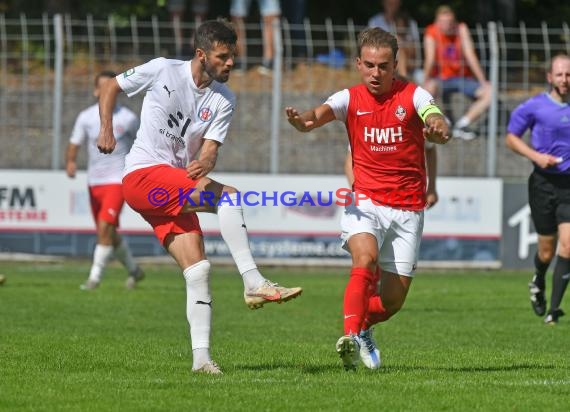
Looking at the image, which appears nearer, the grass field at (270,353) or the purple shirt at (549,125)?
the grass field at (270,353)

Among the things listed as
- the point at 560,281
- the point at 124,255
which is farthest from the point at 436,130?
the point at 124,255

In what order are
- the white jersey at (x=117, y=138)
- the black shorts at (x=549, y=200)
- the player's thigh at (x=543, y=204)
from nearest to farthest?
the black shorts at (x=549, y=200)
the player's thigh at (x=543, y=204)
the white jersey at (x=117, y=138)

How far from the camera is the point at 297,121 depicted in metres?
8.44

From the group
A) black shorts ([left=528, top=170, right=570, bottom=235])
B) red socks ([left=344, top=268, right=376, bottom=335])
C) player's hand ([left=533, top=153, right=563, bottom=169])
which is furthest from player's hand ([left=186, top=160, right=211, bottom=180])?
black shorts ([left=528, top=170, right=570, bottom=235])

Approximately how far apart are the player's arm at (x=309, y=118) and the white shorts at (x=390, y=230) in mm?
628

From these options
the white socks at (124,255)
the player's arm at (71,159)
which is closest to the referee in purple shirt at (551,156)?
the white socks at (124,255)

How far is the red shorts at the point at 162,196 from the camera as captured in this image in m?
8.41

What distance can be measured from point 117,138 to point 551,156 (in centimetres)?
573

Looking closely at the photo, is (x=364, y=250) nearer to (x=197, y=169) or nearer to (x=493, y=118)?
(x=197, y=169)

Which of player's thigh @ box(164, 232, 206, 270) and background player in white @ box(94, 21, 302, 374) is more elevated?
background player in white @ box(94, 21, 302, 374)

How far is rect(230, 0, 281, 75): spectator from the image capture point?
20.6 metres

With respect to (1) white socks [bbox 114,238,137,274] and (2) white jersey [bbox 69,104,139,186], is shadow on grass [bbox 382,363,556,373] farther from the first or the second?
(1) white socks [bbox 114,238,137,274]

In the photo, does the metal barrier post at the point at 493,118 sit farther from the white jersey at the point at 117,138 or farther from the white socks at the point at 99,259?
the white socks at the point at 99,259

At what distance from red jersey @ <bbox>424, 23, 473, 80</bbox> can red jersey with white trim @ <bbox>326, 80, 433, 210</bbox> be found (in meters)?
11.9
